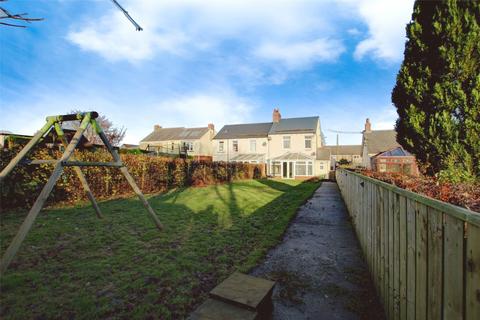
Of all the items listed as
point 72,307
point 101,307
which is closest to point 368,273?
point 101,307

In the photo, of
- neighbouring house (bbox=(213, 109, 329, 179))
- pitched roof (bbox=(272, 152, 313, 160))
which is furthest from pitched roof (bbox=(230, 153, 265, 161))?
pitched roof (bbox=(272, 152, 313, 160))

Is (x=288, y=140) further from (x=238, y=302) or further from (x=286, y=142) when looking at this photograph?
(x=238, y=302)

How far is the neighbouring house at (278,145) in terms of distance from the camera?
1233 inches

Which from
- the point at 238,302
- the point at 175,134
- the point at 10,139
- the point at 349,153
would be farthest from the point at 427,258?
the point at 349,153

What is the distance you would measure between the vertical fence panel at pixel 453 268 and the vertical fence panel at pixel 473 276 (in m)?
→ 0.06

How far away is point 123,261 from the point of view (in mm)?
3910

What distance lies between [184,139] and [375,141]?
106 feet

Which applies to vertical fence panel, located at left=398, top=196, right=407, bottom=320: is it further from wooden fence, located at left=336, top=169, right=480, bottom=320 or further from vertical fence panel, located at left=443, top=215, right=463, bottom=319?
vertical fence panel, located at left=443, top=215, right=463, bottom=319

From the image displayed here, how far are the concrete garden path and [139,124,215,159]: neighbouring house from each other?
3604 cm

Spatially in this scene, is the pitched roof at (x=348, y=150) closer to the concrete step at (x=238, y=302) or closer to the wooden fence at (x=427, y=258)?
the wooden fence at (x=427, y=258)

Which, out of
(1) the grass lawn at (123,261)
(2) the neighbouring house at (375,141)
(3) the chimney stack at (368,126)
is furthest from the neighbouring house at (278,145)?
(1) the grass lawn at (123,261)

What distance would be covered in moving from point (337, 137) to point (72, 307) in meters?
51.3

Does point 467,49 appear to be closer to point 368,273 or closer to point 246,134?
point 368,273

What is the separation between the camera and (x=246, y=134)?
35906 millimetres
